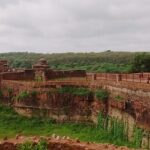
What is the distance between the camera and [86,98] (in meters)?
26.6

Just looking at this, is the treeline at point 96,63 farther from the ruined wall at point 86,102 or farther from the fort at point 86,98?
the ruined wall at point 86,102

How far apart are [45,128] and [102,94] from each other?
340 cm

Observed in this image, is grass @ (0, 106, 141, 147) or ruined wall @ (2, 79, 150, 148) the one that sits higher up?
ruined wall @ (2, 79, 150, 148)

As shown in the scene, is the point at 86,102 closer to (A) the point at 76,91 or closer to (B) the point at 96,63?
(A) the point at 76,91

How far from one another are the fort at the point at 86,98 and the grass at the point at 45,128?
569 millimetres

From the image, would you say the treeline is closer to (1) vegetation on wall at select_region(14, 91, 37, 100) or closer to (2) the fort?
(2) the fort

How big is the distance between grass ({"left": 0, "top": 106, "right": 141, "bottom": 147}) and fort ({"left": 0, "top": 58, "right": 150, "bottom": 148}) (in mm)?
569

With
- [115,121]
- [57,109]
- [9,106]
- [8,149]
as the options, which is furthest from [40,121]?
[8,149]

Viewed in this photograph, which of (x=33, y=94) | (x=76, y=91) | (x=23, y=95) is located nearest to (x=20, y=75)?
(x=23, y=95)

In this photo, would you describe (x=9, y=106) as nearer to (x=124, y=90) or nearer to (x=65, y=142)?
(x=124, y=90)

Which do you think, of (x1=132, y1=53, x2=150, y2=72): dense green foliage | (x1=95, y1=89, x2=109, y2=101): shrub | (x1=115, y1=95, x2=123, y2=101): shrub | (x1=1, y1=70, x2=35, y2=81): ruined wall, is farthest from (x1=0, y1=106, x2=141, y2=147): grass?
(x1=132, y1=53, x2=150, y2=72): dense green foliage

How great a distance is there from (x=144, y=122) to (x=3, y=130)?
8.49m

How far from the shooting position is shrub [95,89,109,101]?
2478cm

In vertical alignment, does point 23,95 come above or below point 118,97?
below
